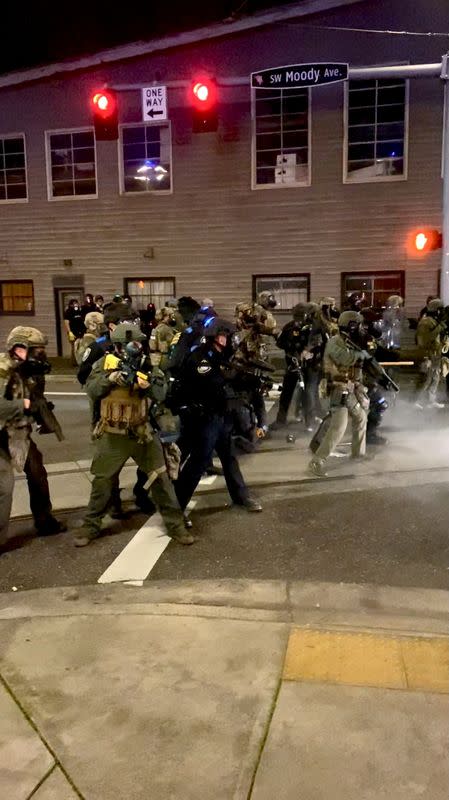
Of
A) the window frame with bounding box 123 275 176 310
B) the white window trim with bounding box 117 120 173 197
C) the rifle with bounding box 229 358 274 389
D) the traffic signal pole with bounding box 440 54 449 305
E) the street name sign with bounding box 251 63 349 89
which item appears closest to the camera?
the rifle with bounding box 229 358 274 389

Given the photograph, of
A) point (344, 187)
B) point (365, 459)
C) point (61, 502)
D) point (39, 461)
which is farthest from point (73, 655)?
point (344, 187)

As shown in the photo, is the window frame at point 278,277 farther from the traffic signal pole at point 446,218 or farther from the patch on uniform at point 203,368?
the patch on uniform at point 203,368

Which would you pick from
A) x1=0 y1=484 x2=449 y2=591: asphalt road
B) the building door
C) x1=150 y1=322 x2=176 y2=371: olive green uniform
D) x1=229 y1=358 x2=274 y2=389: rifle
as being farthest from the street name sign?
the building door

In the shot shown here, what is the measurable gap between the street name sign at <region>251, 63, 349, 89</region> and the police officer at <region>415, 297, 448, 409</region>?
146 inches

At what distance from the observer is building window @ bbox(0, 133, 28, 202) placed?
19.1 metres

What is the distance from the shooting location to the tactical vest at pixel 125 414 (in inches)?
222

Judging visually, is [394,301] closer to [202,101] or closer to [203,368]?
[202,101]

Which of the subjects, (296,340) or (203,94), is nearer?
(296,340)

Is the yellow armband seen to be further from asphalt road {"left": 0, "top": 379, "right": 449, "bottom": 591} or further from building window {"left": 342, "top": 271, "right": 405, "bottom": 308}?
building window {"left": 342, "top": 271, "right": 405, "bottom": 308}

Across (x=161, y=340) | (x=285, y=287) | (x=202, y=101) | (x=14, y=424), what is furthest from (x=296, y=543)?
(x=285, y=287)

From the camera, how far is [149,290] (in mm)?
18625

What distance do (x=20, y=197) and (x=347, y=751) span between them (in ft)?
60.7

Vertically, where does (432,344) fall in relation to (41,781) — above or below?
above

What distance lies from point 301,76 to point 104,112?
3.29 m
